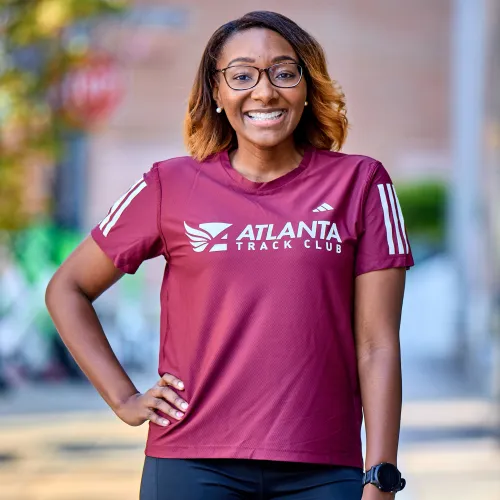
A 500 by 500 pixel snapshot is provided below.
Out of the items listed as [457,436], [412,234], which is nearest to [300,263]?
[457,436]

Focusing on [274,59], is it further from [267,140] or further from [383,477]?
[383,477]

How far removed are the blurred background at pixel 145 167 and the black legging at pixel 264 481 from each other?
15.2 feet

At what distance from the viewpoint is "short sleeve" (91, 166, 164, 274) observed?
3.36m

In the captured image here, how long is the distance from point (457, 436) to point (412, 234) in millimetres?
18558

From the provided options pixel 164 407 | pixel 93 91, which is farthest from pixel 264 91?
pixel 93 91

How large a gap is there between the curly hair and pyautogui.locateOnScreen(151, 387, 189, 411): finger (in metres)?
0.61

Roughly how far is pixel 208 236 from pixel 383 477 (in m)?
0.71

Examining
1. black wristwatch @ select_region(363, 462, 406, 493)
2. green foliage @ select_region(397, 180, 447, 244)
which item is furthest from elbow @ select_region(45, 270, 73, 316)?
green foliage @ select_region(397, 180, 447, 244)

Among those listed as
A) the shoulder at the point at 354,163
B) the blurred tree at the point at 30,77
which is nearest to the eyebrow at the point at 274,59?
the shoulder at the point at 354,163

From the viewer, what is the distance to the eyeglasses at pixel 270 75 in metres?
3.31

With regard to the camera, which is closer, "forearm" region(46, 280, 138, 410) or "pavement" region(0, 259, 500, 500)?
"forearm" region(46, 280, 138, 410)

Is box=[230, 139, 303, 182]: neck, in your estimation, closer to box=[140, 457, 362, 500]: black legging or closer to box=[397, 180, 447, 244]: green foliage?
box=[140, 457, 362, 500]: black legging

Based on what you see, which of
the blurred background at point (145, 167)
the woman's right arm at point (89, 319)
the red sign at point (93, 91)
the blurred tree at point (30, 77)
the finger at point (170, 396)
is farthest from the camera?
the red sign at point (93, 91)

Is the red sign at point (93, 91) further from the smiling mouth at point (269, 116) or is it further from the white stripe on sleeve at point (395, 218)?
the white stripe on sleeve at point (395, 218)
